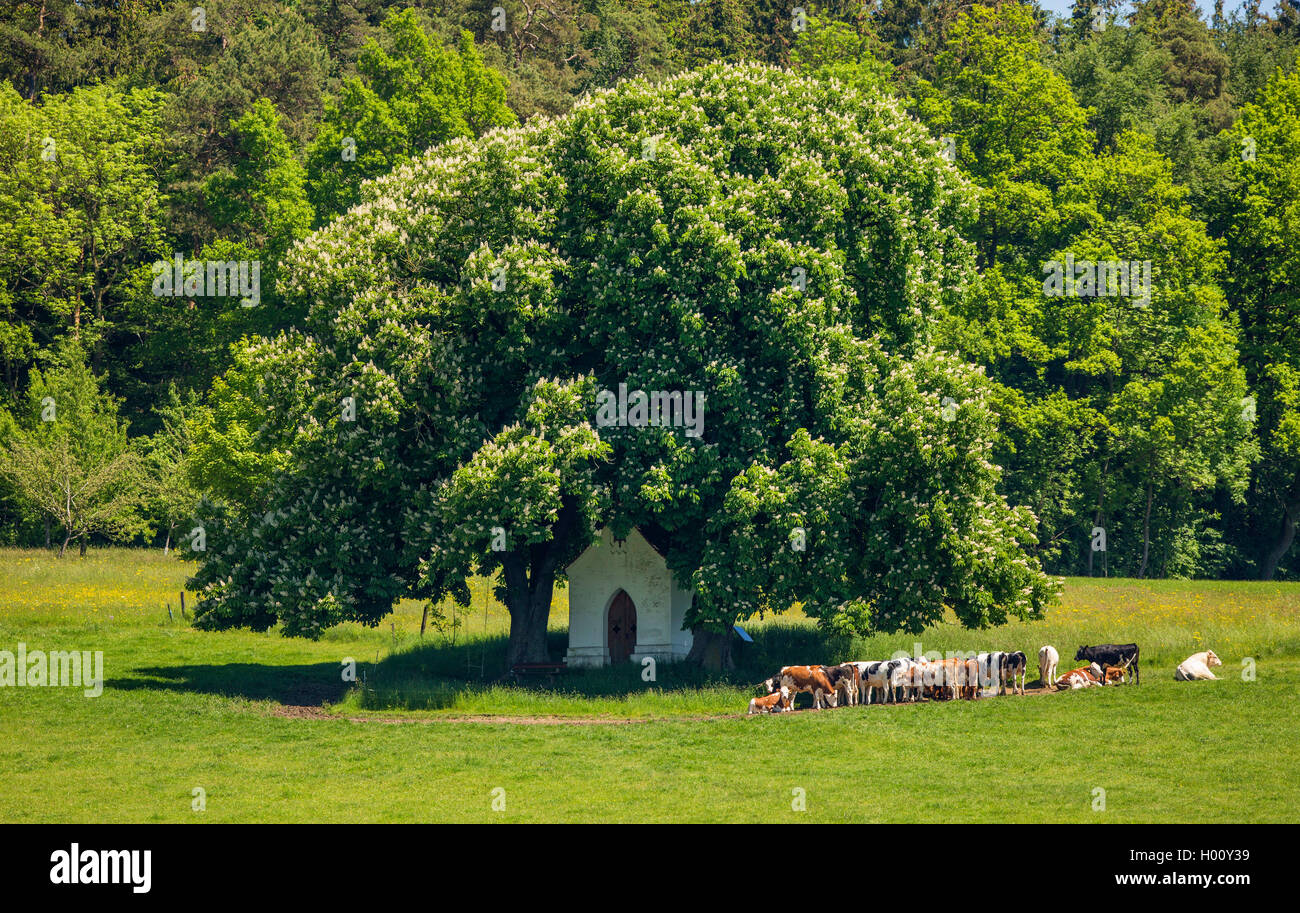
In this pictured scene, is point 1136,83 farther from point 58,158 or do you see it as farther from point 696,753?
point 696,753

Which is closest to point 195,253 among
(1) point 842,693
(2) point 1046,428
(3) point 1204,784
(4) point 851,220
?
(2) point 1046,428

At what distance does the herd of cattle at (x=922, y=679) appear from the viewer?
37.7m

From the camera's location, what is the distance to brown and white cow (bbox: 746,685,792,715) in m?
37.3

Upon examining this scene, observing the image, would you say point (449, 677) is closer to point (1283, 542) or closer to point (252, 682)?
point (252, 682)

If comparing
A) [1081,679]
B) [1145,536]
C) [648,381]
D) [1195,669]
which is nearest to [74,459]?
[648,381]

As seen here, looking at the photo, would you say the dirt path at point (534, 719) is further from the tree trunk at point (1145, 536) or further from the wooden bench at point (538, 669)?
the tree trunk at point (1145, 536)

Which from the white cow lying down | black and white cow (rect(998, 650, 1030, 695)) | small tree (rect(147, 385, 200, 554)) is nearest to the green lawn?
the white cow lying down

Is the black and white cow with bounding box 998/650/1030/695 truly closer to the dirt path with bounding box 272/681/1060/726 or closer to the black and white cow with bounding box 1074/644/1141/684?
the dirt path with bounding box 272/681/1060/726

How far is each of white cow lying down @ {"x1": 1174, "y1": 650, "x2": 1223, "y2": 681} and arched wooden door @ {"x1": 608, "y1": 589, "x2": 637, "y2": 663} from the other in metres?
16.2

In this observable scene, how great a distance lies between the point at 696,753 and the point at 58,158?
234ft

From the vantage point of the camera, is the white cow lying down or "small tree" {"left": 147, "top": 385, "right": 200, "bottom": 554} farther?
"small tree" {"left": 147, "top": 385, "right": 200, "bottom": 554}

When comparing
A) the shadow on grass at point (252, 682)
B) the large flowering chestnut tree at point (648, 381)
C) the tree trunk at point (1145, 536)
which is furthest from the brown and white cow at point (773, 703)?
the tree trunk at point (1145, 536)

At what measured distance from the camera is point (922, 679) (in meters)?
37.6

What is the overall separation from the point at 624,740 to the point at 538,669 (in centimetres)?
973
